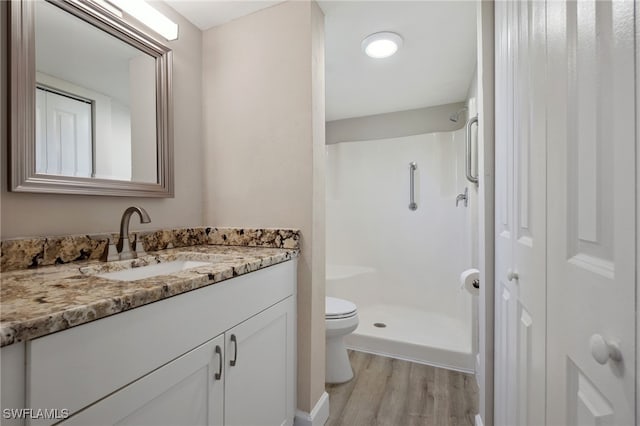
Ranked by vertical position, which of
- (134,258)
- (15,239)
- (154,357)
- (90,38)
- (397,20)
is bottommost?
(154,357)

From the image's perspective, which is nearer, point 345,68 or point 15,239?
point 15,239

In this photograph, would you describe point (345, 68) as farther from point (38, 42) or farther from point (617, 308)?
point (617, 308)

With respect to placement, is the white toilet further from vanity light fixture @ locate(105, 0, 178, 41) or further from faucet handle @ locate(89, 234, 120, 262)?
vanity light fixture @ locate(105, 0, 178, 41)

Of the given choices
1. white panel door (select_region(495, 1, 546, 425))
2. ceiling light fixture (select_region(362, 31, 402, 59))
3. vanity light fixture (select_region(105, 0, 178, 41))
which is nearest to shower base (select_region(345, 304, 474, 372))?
white panel door (select_region(495, 1, 546, 425))

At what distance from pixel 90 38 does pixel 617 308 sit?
5.66ft

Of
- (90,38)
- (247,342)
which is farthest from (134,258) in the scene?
(90,38)

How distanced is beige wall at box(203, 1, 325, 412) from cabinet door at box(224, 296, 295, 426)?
4.5 inches

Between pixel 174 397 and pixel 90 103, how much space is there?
1.12 metres

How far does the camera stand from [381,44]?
1633 millimetres

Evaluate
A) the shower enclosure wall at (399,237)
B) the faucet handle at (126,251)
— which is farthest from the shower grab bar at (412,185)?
the faucet handle at (126,251)

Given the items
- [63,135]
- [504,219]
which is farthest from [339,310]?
[63,135]

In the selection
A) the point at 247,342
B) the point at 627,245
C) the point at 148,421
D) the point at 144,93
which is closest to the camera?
the point at 627,245

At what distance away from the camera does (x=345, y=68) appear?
78.6 inches

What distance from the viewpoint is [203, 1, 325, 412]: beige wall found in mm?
1344
